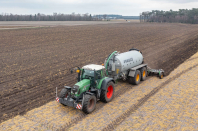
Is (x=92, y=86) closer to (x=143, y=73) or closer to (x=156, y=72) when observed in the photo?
(x=143, y=73)

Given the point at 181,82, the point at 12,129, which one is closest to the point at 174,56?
the point at 181,82

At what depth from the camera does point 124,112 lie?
9.92 m

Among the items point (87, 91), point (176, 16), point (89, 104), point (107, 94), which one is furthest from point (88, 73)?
point (176, 16)

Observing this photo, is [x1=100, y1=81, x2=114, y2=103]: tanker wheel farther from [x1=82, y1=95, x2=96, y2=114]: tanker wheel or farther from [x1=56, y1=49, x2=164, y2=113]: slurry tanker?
[x1=82, y1=95, x2=96, y2=114]: tanker wheel

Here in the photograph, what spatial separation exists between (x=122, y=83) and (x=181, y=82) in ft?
16.0

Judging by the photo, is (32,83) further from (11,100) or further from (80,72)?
(80,72)

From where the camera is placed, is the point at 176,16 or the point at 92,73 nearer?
the point at 92,73

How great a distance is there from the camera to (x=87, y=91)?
1036 cm

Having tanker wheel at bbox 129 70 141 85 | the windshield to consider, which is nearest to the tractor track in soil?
tanker wheel at bbox 129 70 141 85

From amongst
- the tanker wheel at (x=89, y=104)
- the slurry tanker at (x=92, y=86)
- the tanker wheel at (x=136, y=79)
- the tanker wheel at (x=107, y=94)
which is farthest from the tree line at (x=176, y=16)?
the tanker wheel at (x=89, y=104)

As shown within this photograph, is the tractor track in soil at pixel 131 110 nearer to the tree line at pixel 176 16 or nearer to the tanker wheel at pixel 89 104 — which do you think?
the tanker wheel at pixel 89 104

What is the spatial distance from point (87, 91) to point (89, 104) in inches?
34.7

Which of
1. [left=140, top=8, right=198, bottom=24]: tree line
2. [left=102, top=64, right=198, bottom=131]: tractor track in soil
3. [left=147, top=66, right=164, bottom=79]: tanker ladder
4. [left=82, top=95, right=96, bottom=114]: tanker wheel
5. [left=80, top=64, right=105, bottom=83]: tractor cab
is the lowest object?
[left=102, top=64, right=198, bottom=131]: tractor track in soil

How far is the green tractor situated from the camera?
375 inches
